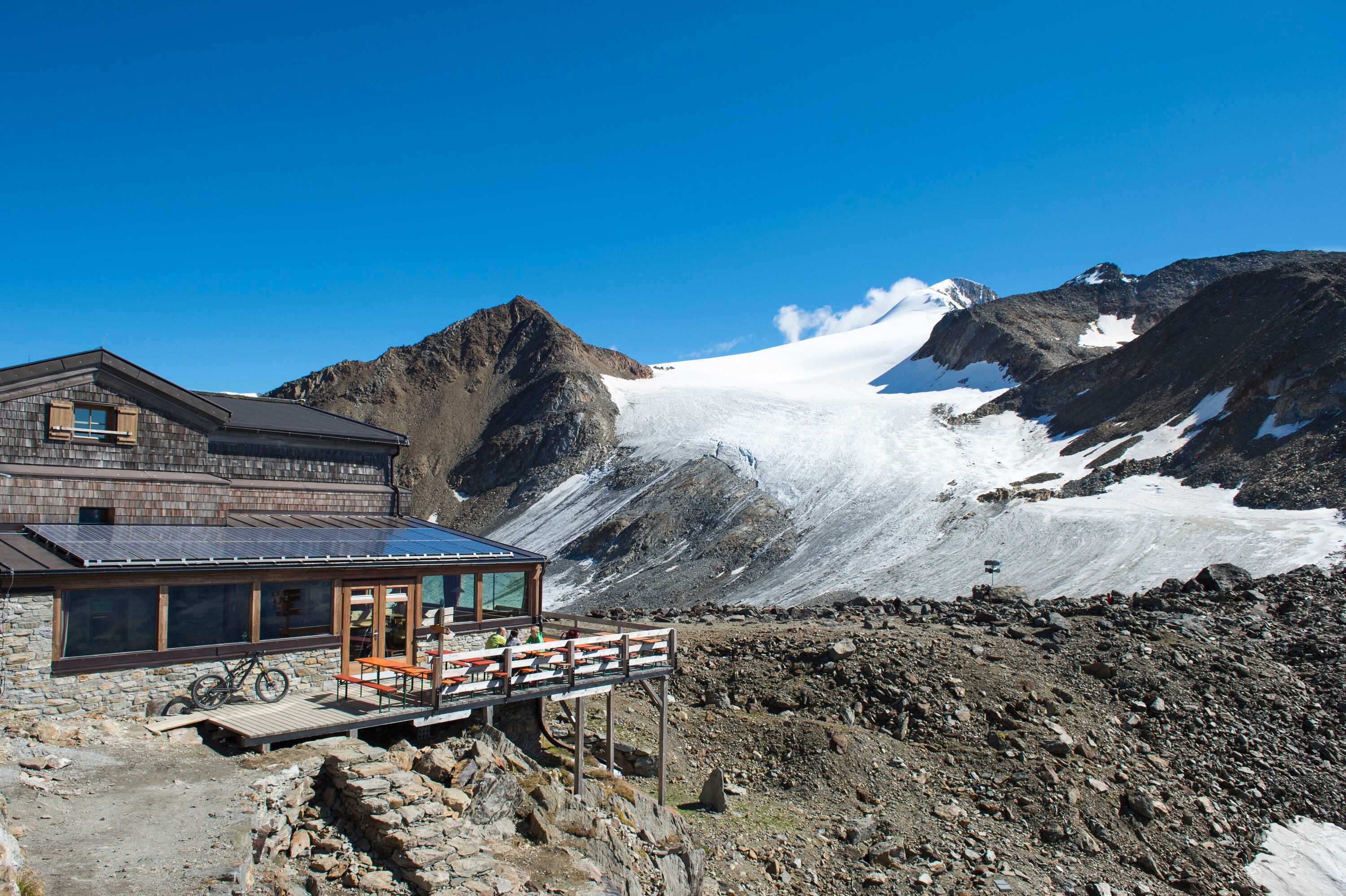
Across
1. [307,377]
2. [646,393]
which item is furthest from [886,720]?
[307,377]

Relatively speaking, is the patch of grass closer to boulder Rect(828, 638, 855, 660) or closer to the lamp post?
boulder Rect(828, 638, 855, 660)

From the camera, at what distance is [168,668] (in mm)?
13930

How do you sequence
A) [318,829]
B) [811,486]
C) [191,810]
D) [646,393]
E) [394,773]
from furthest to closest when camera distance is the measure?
[646,393]
[811,486]
[394,773]
[318,829]
[191,810]

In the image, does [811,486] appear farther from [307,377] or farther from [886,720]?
[307,377]

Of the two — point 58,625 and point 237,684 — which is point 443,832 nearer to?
point 237,684

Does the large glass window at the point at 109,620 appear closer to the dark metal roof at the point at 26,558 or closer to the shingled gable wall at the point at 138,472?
the dark metal roof at the point at 26,558

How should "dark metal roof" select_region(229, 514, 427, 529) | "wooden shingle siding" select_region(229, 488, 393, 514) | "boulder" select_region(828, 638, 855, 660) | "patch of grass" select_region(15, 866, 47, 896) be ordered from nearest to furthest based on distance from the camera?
1. "patch of grass" select_region(15, 866, 47, 896)
2. "dark metal roof" select_region(229, 514, 427, 529)
3. "wooden shingle siding" select_region(229, 488, 393, 514)
4. "boulder" select_region(828, 638, 855, 660)

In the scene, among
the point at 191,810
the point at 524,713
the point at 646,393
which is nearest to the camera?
the point at 191,810

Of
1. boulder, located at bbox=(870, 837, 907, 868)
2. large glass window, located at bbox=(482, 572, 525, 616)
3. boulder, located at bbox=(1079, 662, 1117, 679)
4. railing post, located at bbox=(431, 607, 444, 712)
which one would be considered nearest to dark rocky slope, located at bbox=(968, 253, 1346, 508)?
boulder, located at bbox=(1079, 662, 1117, 679)

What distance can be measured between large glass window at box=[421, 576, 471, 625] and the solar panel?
0.62m

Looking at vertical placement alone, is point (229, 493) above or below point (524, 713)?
above

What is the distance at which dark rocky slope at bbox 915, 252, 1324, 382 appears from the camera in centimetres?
8969

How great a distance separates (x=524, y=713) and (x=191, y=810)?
7.66 metres

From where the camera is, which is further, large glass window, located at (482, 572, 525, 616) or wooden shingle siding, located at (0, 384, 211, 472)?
large glass window, located at (482, 572, 525, 616)
